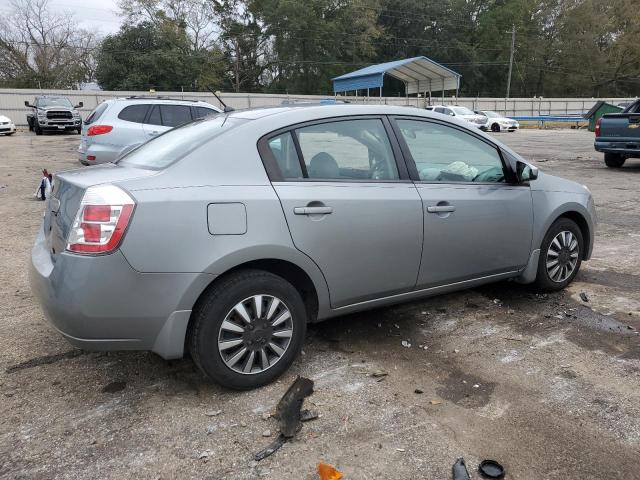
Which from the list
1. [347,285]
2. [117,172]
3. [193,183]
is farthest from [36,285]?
[347,285]

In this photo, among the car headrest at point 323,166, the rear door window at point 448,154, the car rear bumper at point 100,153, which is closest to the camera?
the car headrest at point 323,166

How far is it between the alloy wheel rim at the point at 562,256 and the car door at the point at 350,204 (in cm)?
160

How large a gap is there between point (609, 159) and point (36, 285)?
14647mm

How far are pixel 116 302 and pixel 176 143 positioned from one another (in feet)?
3.79

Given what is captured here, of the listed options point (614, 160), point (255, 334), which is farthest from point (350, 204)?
point (614, 160)

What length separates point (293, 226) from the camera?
10.0 ft

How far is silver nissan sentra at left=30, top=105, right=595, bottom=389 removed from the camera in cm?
272

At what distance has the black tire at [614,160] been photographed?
13.9 meters

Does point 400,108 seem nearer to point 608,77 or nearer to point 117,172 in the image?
point 117,172

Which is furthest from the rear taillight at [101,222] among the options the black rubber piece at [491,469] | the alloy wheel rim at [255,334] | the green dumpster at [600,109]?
the green dumpster at [600,109]

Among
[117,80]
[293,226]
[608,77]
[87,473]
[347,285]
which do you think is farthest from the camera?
[608,77]

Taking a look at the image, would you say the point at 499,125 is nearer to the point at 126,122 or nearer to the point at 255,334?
the point at 126,122

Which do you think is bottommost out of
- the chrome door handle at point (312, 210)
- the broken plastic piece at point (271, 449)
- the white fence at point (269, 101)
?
the broken plastic piece at point (271, 449)

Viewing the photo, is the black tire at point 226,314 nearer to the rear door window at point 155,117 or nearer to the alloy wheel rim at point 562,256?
the alloy wheel rim at point 562,256
